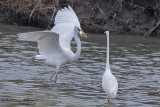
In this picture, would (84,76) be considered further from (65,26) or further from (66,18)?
(66,18)

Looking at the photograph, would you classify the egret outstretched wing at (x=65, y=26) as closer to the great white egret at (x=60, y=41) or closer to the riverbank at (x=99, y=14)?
the great white egret at (x=60, y=41)

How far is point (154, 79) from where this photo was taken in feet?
36.1

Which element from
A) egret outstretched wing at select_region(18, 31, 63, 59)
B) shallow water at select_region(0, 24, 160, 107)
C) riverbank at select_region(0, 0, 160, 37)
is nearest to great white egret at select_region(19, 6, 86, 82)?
egret outstretched wing at select_region(18, 31, 63, 59)

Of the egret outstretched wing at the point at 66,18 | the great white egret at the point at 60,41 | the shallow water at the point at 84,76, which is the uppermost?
the egret outstretched wing at the point at 66,18

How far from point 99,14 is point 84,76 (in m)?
6.09

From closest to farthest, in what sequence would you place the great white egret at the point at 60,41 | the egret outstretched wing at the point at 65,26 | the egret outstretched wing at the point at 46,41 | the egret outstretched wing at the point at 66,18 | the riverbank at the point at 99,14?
1. the egret outstretched wing at the point at 46,41
2. the great white egret at the point at 60,41
3. the egret outstretched wing at the point at 65,26
4. the egret outstretched wing at the point at 66,18
5. the riverbank at the point at 99,14

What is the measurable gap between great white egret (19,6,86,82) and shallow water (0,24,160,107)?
0.32 m

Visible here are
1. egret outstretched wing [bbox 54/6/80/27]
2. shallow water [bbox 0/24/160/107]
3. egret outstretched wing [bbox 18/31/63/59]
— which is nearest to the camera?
shallow water [bbox 0/24/160/107]

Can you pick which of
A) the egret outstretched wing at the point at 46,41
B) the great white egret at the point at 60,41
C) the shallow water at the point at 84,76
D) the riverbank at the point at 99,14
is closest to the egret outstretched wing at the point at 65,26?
the great white egret at the point at 60,41

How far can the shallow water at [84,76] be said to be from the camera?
357 inches

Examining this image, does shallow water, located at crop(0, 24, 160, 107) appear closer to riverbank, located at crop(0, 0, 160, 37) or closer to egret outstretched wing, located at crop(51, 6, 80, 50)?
egret outstretched wing, located at crop(51, 6, 80, 50)

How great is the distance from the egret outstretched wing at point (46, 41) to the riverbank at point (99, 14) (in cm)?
545

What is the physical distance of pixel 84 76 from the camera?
1111 centimetres

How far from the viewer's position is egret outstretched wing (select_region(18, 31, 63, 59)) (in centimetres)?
1022
